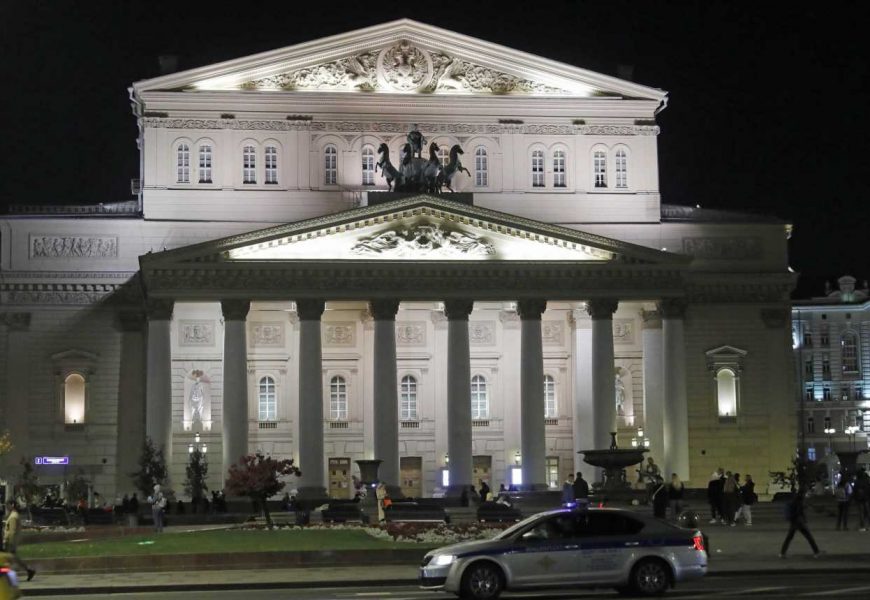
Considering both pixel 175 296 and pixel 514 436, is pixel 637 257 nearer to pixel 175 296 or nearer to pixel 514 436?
pixel 514 436

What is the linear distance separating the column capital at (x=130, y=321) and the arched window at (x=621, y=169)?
23.4 m

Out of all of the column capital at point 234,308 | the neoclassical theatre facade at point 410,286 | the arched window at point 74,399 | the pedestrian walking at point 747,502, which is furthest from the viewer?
the arched window at point 74,399

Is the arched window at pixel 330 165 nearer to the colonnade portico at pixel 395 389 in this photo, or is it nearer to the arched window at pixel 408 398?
the colonnade portico at pixel 395 389

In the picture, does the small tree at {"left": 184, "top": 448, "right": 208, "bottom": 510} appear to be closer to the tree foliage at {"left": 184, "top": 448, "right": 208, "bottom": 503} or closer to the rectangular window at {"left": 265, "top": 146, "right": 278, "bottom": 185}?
the tree foliage at {"left": 184, "top": 448, "right": 208, "bottom": 503}

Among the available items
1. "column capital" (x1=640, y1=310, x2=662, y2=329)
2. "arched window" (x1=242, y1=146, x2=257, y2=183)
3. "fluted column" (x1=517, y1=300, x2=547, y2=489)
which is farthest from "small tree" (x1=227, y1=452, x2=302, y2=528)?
"column capital" (x1=640, y1=310, x2=662, y2=329)

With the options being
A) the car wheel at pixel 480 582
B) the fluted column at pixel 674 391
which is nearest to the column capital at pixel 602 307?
the fluted column at pixel 674 391

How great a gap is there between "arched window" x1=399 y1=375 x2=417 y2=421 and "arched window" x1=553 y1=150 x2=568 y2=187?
38.3ft

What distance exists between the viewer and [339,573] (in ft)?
123

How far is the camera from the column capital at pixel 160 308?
69.5 m

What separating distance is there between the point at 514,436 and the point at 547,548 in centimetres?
4891

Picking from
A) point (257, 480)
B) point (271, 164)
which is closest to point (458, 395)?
point (271, 164)

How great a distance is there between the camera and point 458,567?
98.6 ft

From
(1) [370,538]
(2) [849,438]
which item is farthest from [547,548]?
(2) [849,438]

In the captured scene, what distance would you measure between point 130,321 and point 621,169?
24317 millimetres
